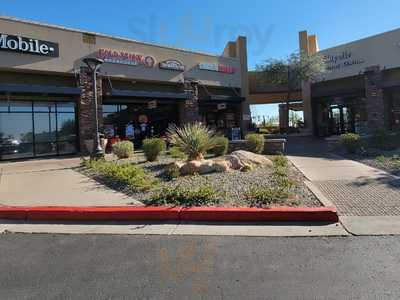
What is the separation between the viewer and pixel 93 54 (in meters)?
21.2

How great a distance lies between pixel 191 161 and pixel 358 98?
21148 millimetres

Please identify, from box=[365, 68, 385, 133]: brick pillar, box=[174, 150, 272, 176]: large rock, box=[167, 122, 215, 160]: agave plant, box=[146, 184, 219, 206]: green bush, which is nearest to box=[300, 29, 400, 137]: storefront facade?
box=[365, 68, 385, 133]: brick pillar

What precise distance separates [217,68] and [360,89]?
10035 mm

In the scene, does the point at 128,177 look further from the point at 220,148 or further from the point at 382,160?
the point at 382,160

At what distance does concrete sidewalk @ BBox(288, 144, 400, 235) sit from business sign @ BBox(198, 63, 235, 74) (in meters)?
15.7

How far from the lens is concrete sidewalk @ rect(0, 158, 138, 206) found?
8422 millimetres

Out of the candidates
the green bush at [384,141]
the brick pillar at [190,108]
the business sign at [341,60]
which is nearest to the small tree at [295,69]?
the business sign at [341,60]

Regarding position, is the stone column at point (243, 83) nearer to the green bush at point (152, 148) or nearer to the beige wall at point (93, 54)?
the beige wall at point (93, 54)

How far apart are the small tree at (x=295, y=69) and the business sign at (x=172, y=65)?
23.8 feet

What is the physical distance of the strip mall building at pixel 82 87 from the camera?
18.8 metres

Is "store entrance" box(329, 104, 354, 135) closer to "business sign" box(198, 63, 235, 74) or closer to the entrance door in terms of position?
"business sign" box(198, 63, 235, 74)

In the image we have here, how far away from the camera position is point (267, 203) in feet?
24.2

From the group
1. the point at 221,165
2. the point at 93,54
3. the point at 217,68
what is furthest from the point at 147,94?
the point at 221,165

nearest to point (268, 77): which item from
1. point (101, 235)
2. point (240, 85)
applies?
point (240, 85)
